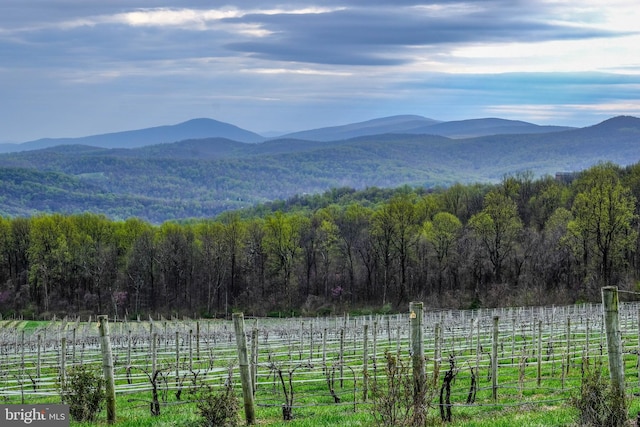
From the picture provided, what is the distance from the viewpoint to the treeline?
73219 mm

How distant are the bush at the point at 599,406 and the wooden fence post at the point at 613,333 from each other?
656mm

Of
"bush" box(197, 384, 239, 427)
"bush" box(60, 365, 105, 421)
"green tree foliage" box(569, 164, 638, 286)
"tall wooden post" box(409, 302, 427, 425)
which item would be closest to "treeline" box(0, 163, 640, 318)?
"green tree foliage" box(569, 164, 638, 286)

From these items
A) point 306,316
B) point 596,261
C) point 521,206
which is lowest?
point 306,316

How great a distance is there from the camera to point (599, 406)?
37.0 feet

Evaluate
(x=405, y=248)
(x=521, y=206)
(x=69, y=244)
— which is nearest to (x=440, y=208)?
(x=521, y=206)

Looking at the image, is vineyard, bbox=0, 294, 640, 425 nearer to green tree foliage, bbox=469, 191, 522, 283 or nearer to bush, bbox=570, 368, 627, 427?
bush, bbox=570, 368, 627, 427

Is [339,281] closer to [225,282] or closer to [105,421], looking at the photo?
[225,282]

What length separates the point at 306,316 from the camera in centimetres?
7394

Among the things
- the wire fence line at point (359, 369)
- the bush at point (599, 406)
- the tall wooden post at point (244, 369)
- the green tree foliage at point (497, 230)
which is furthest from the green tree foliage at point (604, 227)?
the tall wooden post at point (244, 369)

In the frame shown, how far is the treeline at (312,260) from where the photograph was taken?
240 feet

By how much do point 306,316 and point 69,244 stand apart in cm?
2856

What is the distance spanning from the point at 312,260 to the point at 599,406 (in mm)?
72122

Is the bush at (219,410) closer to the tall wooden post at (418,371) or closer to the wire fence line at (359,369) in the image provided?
the wire fence line at (359,369)

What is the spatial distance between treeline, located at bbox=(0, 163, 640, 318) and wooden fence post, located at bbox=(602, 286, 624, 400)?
191ft
